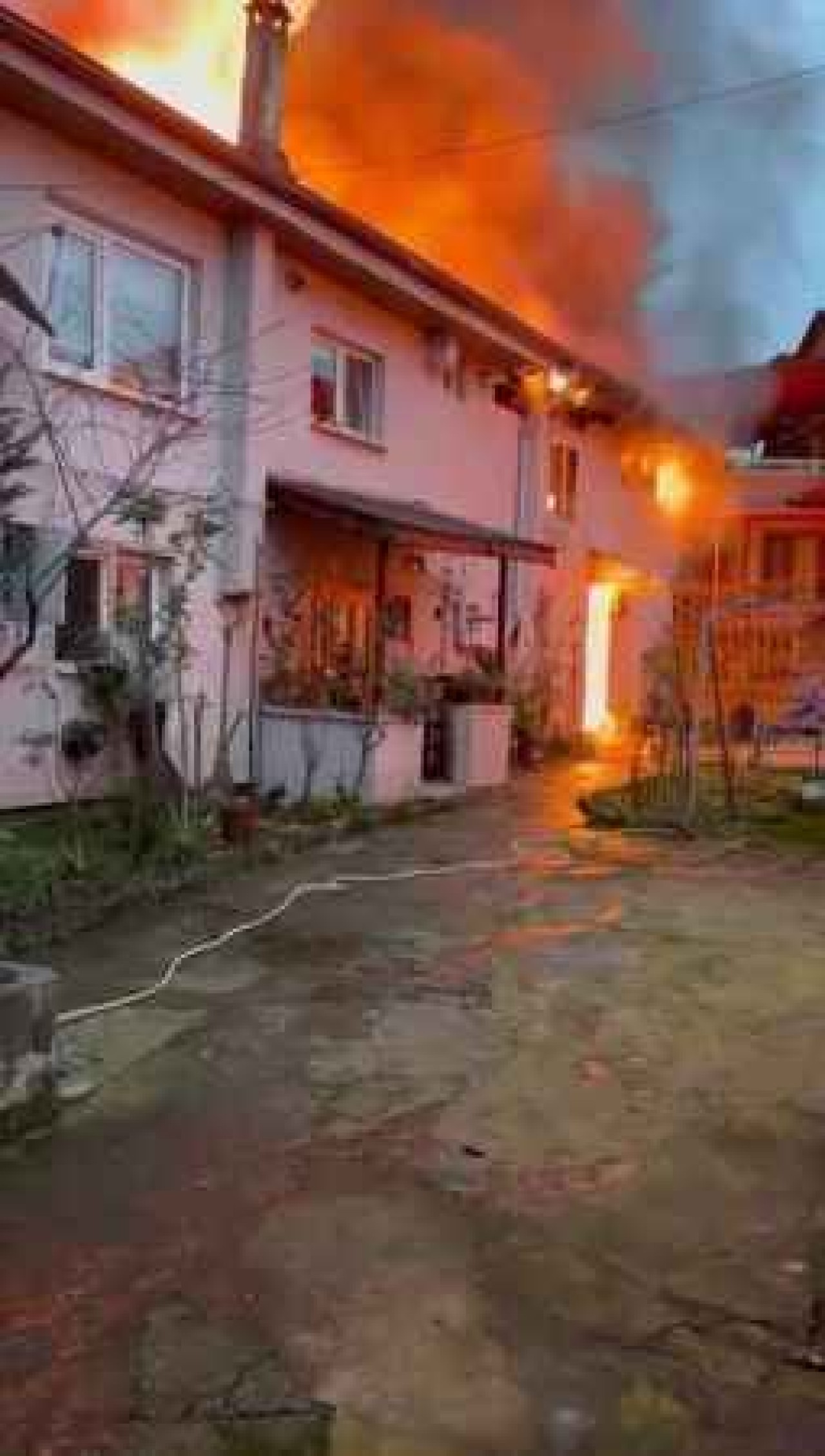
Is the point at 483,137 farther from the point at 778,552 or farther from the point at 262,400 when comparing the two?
the point at 778,552

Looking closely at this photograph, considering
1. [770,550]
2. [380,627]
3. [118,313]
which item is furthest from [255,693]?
[770,550]

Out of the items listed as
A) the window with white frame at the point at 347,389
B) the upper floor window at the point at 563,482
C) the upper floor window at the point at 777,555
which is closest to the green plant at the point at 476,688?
the window with white frame at the point at 347,389

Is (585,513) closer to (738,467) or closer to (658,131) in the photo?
(658,131)

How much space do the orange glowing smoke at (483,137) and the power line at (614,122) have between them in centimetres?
4

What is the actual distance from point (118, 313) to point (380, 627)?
3.81 m

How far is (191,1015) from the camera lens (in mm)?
5988

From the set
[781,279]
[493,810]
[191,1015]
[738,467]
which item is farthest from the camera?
[738,467]

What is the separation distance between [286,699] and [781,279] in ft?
52.0

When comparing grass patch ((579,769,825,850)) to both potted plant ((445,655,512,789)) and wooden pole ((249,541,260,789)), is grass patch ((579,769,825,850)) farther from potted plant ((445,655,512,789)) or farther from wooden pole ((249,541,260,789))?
wooden pole ((249,541,260,789))

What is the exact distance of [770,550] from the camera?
30.2 m

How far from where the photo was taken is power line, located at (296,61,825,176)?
19.3m

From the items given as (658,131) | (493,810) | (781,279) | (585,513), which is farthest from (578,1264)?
(781,279)

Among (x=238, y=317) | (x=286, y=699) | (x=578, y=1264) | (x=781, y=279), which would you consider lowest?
(x=578, y=1264)

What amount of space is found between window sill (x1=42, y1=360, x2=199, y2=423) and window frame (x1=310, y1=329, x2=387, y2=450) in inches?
90.4
